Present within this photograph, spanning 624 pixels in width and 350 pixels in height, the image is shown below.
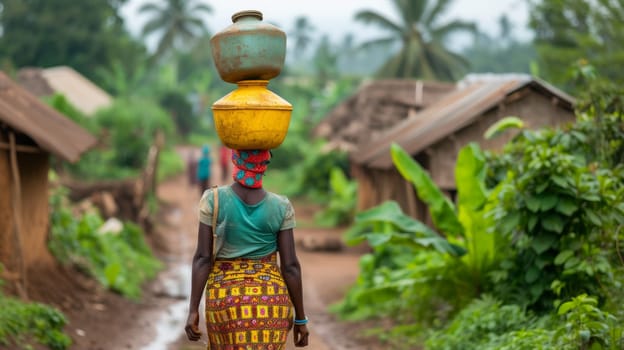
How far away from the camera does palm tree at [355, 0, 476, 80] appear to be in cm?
3884

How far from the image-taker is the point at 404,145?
1324cm

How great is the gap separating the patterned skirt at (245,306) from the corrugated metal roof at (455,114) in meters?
8.04

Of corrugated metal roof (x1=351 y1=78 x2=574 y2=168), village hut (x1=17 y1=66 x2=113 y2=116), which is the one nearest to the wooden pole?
corrugated metal roof (x1=351 y1=78 x2=574 y2=168)

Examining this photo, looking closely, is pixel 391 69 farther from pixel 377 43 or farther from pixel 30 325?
pixel 30 325

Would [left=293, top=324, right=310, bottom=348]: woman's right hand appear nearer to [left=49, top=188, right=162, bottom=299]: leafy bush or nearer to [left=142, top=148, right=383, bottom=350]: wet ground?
[left=142, top=148, right=383, bottom=350]: wet ground

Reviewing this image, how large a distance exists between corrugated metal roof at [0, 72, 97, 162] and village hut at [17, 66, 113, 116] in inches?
644

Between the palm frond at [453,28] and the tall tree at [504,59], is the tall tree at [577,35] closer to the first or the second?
the palm frond at [453,28]

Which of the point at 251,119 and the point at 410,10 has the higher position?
the point at 410,10

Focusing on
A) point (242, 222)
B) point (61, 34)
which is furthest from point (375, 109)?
point (242, 222)

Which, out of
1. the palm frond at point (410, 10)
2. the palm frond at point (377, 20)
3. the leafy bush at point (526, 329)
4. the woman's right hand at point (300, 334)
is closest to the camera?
the woman's right hand at point (300, 334)

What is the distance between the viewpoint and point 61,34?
3381 centimetres

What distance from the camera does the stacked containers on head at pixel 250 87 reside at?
4828mm

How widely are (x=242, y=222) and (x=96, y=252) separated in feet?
27.0

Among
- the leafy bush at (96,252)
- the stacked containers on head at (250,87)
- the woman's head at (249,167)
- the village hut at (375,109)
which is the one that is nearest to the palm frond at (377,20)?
the village hut at (375,109)
